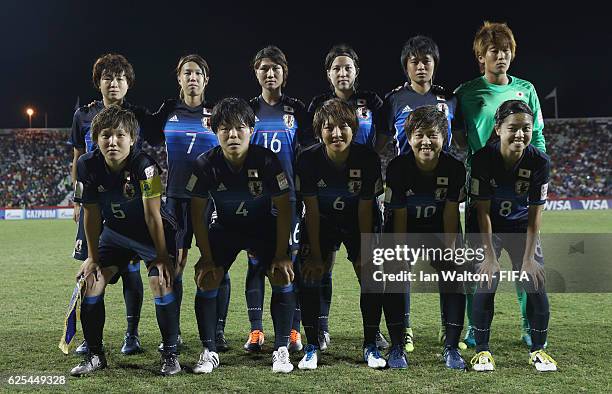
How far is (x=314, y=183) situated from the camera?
12.7 ft

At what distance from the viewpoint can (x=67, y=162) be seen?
33.5 metres

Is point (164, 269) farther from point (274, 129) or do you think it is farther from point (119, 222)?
point (274, 129)

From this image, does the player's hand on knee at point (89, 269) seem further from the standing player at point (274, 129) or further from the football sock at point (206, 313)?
the standing player at point (274, 129)

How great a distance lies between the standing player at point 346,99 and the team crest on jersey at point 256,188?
2.77 ft

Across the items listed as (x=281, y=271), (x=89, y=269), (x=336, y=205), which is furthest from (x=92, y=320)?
(x=336, y=205)

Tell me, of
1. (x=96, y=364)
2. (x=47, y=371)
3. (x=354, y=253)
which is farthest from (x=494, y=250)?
(x=47, y=371)

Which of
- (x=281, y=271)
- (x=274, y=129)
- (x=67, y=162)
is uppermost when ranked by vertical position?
(x=67, y=162)

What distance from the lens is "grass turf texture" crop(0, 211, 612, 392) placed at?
345cm

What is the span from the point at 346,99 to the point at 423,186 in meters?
1.13

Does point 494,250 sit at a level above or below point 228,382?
above

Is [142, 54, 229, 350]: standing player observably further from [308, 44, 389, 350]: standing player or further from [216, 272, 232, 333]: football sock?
[308, 44, 389, 350]: standing player

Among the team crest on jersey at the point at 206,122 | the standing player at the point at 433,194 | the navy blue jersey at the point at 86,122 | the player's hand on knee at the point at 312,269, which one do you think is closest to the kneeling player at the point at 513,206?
the standing player at the point at 433,194

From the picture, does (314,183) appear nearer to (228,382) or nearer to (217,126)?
(217,126)

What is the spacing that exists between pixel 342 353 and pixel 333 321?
1192mm
